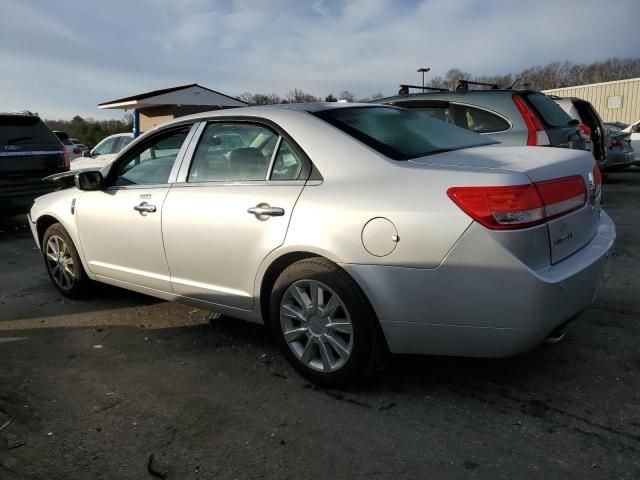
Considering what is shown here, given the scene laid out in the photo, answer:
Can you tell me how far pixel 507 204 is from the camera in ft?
7.69

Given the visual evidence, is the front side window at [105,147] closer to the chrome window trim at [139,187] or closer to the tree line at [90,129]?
the chrome window trim at [139,187]

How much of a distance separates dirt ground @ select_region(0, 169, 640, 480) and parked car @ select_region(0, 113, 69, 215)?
181 inches

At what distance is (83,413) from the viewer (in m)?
2.83

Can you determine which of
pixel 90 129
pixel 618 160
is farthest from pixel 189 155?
pixel 90 129

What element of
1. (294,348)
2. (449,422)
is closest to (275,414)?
(294,348)

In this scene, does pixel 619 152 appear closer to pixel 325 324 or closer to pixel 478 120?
pixel 478 120

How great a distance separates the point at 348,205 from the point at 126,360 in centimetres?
186

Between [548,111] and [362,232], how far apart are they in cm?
431

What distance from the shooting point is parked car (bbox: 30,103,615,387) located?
2.40 metres

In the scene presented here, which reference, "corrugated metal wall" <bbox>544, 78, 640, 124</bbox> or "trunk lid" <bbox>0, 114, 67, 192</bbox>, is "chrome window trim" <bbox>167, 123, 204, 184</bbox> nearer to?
"trunk lid" <bbox>0, 114, 67, 192</bbox>

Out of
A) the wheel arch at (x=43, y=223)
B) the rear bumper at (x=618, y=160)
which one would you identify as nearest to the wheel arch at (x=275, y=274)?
the wheel arch at (x=43, y=223)

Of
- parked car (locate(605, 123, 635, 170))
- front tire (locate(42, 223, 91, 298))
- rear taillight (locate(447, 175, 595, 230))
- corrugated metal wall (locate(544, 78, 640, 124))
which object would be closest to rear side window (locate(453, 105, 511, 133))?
rear taillight (locate(447, 175, 595, 230))

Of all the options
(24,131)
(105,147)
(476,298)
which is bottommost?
(476,298)

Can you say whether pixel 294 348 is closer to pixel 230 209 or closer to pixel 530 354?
pixel 230 209
